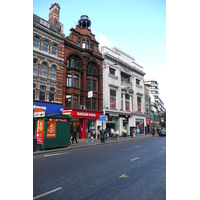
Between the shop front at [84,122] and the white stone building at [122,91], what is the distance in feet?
8.79

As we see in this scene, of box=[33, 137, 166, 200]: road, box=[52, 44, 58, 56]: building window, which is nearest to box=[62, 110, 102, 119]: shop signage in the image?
box=[52, 44, 58, 56]: building window

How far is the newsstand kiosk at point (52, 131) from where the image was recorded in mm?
13914

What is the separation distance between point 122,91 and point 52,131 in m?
23.6

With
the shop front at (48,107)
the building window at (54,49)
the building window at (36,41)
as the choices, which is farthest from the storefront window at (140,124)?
the building window at (36,41)

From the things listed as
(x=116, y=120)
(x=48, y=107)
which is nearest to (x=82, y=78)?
(x=48, y=107)

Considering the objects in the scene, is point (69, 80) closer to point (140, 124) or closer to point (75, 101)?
point (75, 101)

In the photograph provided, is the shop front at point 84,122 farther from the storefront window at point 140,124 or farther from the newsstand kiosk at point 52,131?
the storefront window at point 140,124

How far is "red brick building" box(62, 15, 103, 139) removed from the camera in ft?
81.1

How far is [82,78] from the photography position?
1069 inches

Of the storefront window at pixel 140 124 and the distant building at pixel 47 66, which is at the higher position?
the distant building at pixel 47 66

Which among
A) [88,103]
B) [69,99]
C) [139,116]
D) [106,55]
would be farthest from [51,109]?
[139,116]

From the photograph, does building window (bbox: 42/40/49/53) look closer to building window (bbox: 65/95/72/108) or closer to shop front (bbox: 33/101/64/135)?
building window (bbox: 65/95/72/108)
